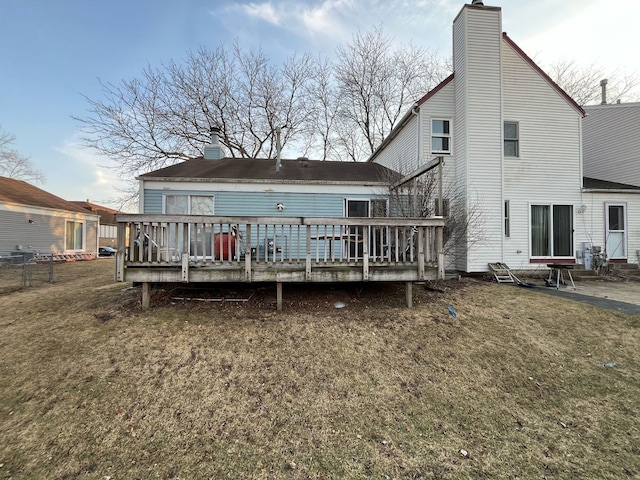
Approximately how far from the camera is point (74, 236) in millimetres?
18750

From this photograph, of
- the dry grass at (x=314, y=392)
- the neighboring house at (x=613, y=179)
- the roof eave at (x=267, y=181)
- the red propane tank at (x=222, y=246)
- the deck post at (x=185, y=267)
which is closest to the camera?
the dry grass at (x=314, y=392)

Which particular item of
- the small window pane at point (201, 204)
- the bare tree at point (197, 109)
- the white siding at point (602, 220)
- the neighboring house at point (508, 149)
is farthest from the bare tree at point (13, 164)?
the white siding at point (602, 220)

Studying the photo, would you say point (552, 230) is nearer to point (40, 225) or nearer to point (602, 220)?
point (602, 220)

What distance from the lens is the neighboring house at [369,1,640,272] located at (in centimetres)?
959

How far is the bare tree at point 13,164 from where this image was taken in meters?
27.8

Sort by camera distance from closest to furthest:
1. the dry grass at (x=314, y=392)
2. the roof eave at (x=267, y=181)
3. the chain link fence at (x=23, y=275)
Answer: the dry grass at (x=314, y=392) < the chain link fence at (x=23, y=275) < the roof eave at (x=267, y=181)

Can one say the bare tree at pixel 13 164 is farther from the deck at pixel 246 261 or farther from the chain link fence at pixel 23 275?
the deck at pixel 246 261

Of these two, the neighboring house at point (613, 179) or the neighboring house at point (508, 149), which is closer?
the neighboring house at point (508, 149)

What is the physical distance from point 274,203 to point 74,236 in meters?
17.1

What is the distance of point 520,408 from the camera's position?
3.35 metres

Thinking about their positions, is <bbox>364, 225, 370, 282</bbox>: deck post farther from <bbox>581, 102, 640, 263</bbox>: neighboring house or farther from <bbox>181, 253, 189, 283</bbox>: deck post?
<bbox>581, 102, 640, 263</bbox>: neighboring house

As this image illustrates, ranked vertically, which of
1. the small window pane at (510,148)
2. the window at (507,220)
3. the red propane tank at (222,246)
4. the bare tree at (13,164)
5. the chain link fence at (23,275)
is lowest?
the chain link fence at (23,275)

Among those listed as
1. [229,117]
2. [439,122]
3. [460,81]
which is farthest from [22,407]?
[229,117]

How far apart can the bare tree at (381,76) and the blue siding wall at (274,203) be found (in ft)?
48.8
